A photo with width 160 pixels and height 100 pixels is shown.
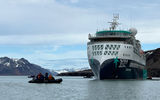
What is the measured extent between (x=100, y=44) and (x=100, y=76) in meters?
10.3

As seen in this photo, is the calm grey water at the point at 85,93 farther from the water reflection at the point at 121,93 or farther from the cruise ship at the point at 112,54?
the cruise ship at the point at 112,54

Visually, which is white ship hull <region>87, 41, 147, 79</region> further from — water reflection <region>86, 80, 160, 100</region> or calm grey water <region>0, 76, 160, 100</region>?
water reflection <region>86, 80, 160, 100</region>

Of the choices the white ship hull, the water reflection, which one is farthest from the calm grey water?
the white ship hull

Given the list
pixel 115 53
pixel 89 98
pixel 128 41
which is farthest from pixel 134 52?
pixel 89 98

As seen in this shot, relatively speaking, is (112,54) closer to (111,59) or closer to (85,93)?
(111,59)

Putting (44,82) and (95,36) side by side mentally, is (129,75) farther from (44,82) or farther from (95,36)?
(44,82)

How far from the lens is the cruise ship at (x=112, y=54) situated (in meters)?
106

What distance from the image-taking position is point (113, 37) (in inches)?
4409

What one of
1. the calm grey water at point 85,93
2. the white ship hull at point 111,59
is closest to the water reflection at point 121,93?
the calm grey water at point 85,93

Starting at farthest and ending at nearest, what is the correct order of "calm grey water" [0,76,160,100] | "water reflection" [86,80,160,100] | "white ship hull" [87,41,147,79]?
1. "white ship hull" [87,41,147,79]
2. "calm grey water" [0,76,160,100]
3. "water reflection" [86,80,160,100]

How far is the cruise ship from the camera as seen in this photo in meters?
106

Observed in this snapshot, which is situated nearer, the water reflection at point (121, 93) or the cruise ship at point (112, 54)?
the water reflection at point (121, 93)

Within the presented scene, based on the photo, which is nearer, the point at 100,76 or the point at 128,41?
the point at 100,76

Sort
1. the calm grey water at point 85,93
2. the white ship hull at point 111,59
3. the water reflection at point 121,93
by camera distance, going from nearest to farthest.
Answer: the water reflection at point 121,93 < the calm grey water at point 85,93 < the white ship hull at point 111,59
